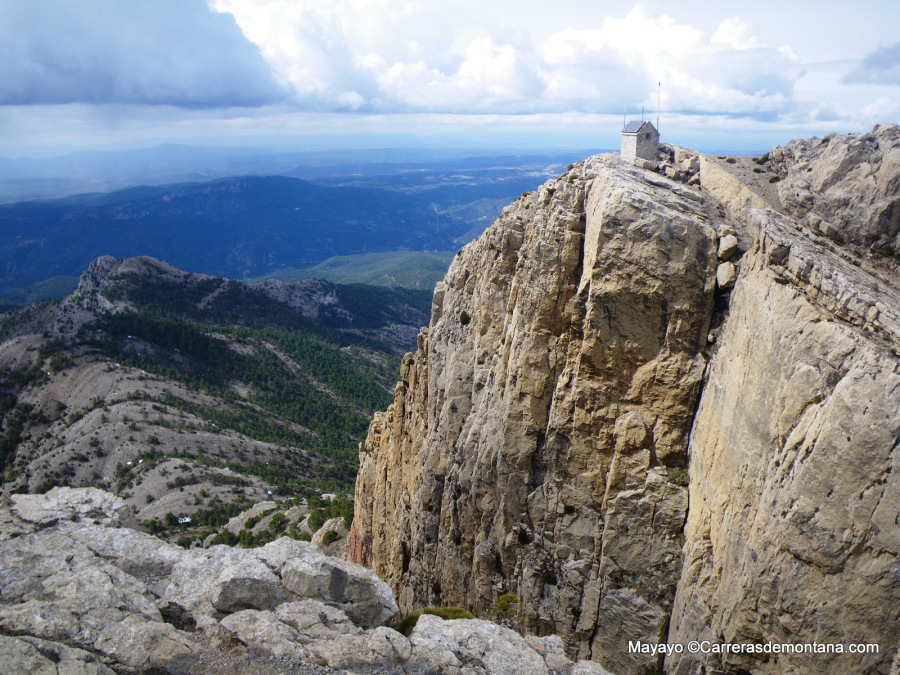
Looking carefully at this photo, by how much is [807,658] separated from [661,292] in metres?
14.8

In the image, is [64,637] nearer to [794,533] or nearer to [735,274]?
[794,533]

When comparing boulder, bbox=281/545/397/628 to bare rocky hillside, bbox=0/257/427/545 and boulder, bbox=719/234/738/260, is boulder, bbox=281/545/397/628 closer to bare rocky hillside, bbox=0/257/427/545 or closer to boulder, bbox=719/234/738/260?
boulder, bbox=719/234/738/260

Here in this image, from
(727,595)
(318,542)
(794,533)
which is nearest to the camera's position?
(794,533)

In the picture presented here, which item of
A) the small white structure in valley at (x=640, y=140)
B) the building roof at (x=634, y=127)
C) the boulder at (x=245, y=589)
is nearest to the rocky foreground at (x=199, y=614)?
the boulder at (x=245, y=589)

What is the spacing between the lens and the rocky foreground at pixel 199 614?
56.3 feet

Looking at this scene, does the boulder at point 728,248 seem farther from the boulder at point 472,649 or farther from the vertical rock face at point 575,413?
the boulder at point 472,649

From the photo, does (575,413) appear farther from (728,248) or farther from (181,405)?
(181,405)

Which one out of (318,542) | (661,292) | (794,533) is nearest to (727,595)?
(794,533)

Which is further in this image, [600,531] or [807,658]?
[600,531]

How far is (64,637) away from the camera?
17.1m

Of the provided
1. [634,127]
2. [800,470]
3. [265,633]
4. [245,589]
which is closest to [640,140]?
[634,127]

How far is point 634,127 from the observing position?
3925cm

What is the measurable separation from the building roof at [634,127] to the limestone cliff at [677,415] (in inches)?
191

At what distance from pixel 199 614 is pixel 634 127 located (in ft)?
127
